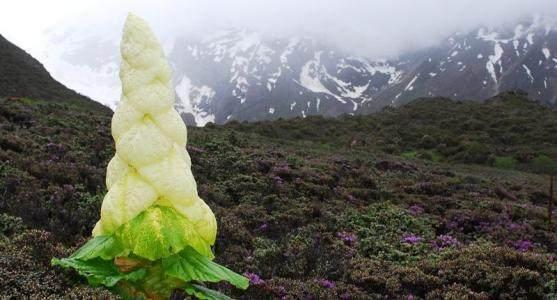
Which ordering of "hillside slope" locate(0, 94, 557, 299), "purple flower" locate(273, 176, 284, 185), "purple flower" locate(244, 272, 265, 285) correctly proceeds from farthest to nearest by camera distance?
"purple flower" locate(273, 176, 284, 185)
"hillside slope" locate(0, 94, 557, 299)
"purple flower" locate(244, 272, 265, 285)

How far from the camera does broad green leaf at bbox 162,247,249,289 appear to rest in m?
1.32

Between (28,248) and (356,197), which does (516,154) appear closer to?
(356,197)

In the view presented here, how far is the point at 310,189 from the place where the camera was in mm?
15672

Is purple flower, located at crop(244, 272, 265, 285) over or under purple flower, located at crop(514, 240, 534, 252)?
over

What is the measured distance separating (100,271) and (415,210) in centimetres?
1415

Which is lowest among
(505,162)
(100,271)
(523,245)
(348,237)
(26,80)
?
(26,80)

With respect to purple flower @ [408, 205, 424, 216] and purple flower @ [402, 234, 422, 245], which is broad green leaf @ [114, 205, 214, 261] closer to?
purple flower @ [402, 234, 422, 245]

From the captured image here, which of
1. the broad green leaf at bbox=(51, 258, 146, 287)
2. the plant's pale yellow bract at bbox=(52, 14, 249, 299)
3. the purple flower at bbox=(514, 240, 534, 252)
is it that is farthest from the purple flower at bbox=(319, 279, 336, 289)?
the broad green leaf at bbox=(51, 258, 146, 287)

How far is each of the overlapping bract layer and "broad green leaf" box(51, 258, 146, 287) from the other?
0.31ft

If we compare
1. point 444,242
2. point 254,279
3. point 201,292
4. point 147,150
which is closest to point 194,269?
point 201,292

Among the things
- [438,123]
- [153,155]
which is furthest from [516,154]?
[153,155]

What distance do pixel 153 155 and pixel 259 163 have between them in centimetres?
1706

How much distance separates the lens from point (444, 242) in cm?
1169

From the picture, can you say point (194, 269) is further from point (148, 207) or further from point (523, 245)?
point (523, 245)
